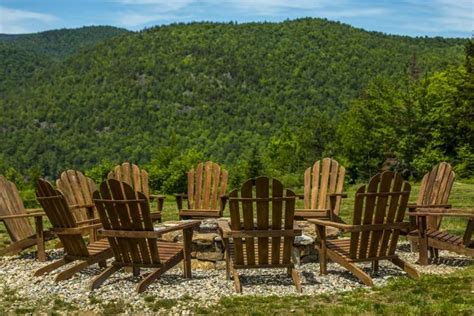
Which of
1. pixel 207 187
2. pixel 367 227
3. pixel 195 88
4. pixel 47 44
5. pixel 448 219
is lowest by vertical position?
pixel 448 219

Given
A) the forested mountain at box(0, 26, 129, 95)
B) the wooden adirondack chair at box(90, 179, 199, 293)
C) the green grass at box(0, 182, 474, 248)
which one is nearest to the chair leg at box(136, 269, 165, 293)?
the wooden adirondack chair at box(90, 179, 199, 293)

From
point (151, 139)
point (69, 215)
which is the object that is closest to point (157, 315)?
point (69, 215)

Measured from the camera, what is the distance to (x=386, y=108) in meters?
31.5

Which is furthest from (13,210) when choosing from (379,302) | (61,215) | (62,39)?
(62,39)

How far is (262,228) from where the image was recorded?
577 centimetres

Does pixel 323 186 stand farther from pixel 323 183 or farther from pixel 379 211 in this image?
pixel 379 211

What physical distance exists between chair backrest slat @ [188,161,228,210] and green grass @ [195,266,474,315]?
4.40 meters

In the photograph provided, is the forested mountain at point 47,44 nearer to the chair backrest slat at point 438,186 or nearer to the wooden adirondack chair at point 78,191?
the wooden adirondack chair at point 78,191

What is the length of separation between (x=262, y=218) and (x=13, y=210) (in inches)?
151

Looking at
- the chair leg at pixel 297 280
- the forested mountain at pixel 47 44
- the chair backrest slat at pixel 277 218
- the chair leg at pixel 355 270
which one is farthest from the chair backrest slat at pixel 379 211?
the forested mountain at pixel 47 44

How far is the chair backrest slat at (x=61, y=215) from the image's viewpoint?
619cm

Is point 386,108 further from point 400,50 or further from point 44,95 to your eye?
point 44,95

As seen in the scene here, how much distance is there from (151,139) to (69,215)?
6979 centimetres

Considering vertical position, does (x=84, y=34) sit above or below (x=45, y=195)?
above
